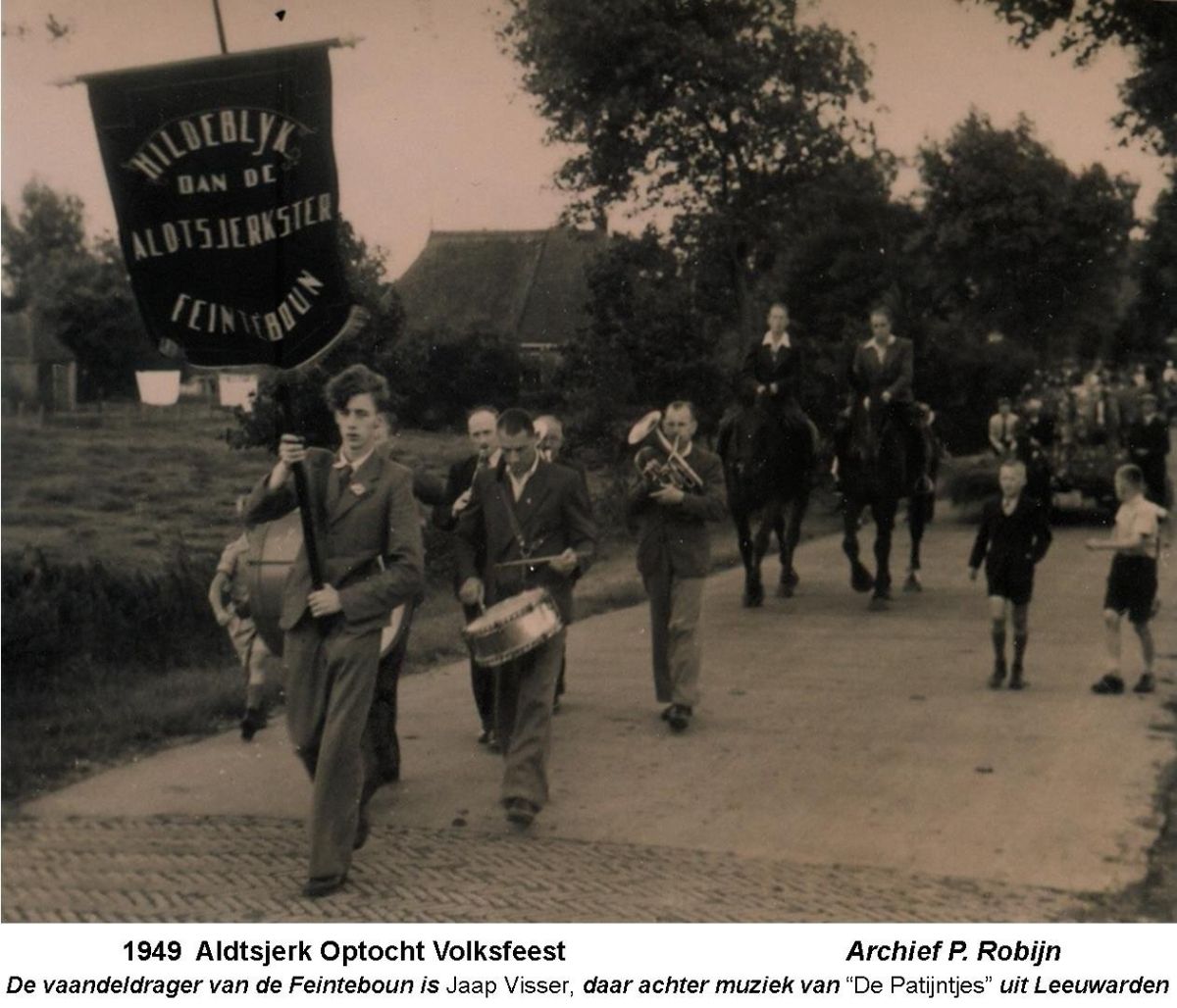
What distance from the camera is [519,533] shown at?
782cm

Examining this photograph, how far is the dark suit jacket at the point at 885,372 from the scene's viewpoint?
42.4 ft

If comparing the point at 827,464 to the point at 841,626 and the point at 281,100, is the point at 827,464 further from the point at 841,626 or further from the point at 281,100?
the point at 281,100

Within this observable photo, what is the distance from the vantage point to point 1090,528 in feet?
58.7

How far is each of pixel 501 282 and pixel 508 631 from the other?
331 centimetres

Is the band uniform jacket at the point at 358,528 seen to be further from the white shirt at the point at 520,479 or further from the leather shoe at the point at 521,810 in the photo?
the white shirt at the point at 520,479

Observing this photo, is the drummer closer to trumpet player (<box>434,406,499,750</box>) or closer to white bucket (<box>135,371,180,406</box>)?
trumpet player (<box>434,406,499,750</box>)

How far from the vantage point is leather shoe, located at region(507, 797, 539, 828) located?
23.4 ft

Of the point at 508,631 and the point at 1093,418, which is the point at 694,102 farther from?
the point at 1093,418

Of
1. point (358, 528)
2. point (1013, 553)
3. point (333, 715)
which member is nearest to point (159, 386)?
point (358, 528)

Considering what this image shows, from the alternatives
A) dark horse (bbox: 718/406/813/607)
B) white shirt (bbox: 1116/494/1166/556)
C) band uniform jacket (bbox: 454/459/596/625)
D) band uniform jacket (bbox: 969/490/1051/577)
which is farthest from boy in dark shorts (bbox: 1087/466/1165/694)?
dark horse (bbox: 718/406/813/607)

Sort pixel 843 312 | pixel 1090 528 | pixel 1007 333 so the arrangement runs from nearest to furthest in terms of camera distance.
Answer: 1. pixel 1007 333
2. pixel 843 312
3. pixel 1090 528

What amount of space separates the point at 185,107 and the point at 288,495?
5.21ft

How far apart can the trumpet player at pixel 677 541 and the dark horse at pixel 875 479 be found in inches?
158
